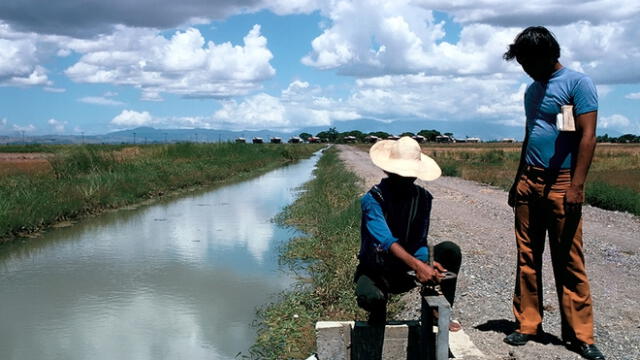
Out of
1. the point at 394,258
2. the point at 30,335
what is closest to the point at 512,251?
the point at 394,258

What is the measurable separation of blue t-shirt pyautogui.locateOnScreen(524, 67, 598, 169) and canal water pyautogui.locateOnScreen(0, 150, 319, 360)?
2.98 metres

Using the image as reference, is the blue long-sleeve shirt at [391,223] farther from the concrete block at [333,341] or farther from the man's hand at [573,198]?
the man's hand at [573,198]

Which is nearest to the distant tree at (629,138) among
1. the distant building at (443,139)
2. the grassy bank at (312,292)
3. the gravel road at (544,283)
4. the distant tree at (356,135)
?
the distant building at (443,139)

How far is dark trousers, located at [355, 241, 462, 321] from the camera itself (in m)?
3.22

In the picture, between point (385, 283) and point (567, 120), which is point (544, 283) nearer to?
point (567, 120)

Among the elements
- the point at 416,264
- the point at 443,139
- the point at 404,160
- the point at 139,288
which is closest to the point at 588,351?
the point at 416,264

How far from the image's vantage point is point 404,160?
10.7 feet

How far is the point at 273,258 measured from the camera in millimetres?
8773

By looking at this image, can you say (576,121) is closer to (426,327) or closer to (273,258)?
(426,327)

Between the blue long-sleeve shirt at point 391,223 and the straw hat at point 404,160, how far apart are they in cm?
12

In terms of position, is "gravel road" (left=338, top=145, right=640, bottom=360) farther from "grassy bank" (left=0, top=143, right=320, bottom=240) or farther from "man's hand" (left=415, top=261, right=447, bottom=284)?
"grassy bank" (left=0, top=143, right=320, bottom=240)

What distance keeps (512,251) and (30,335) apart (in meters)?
5.24

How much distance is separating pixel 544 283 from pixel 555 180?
93.1 inches

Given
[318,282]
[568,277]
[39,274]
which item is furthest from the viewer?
[39,274]
